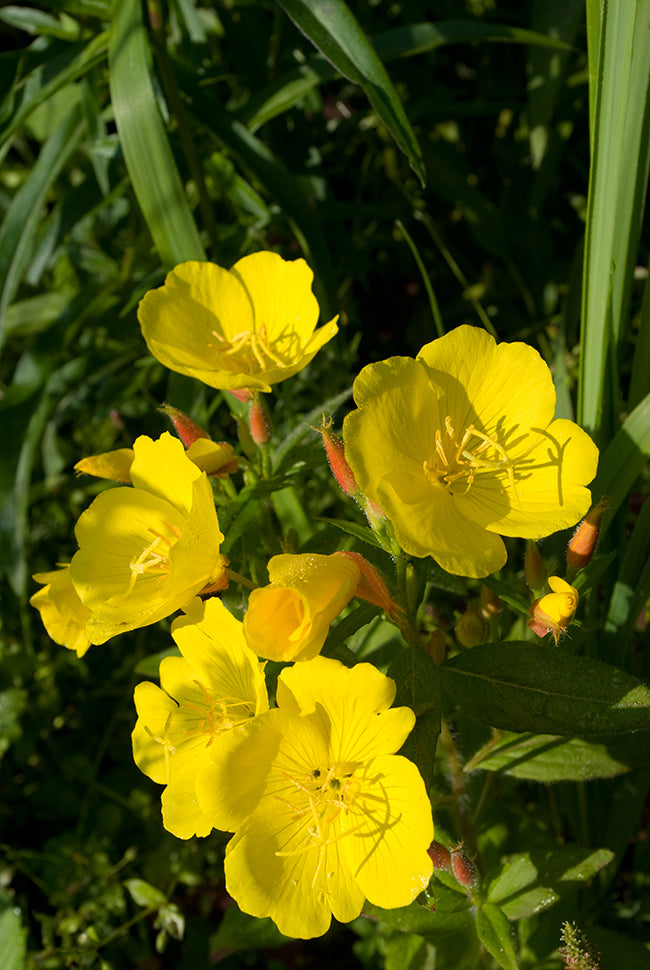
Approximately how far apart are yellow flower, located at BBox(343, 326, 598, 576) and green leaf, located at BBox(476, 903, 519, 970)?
512 millimetres

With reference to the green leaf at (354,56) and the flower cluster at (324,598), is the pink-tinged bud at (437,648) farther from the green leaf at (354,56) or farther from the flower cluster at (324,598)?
the green leaf at (354,56)

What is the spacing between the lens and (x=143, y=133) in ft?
5.16

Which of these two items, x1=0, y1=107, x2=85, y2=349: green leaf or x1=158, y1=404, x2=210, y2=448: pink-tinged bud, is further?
x1=0, y1=107, x2=85, y2=349: green leaf

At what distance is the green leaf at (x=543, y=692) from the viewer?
1.01m

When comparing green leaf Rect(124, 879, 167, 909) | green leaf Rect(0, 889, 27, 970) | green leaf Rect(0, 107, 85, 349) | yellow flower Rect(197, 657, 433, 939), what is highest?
green leaf Rect(0, 107, 85, 349)

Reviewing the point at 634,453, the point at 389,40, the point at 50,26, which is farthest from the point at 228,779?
the point at 50,26

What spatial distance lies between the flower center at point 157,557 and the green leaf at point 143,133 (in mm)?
698

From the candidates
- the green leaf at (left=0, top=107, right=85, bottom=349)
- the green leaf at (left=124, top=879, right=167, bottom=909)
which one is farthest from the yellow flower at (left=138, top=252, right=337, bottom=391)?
the green leaf at (left=124, top=879, right=167, bottom=909)

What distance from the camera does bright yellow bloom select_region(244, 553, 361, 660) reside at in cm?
89

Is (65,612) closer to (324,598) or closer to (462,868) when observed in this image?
(324,598)

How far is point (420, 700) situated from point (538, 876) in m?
0.41

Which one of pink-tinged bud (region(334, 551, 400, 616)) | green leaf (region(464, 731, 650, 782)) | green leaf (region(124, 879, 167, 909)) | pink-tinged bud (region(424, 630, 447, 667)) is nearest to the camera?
pink-tinged bud (region(334, 551, 400, 616))

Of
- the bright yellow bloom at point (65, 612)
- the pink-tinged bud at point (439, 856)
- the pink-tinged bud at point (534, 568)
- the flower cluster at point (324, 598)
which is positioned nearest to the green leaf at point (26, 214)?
the flower cluster at point (324, 598)

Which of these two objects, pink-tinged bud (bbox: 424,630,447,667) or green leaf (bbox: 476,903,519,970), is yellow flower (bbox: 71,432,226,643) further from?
green leaf (bbox: 476,903,519,970)
